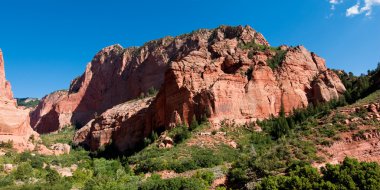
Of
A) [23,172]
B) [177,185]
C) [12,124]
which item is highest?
[12,124]

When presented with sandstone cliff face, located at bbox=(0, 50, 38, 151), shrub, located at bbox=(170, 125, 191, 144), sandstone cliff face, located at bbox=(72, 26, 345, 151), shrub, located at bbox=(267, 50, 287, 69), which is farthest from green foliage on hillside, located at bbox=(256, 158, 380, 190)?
sandstone cliff face, located at bbox=(0, 50, 38, 151)

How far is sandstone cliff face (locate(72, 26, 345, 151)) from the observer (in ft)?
221

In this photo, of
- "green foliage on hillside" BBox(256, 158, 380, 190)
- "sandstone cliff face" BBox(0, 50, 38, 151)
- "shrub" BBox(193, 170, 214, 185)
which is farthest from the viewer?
"sandstone cliff face" BBox(0, 50, 38, 151)

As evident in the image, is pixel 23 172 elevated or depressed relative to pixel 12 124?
depressed

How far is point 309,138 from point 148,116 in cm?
4282

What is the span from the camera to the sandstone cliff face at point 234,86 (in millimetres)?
67250

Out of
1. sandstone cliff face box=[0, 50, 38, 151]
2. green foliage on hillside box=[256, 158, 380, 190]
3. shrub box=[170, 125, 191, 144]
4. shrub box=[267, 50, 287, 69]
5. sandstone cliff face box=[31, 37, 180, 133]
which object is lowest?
green foliage on hillside box=[256, 158, 380, 190]

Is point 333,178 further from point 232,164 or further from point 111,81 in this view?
point 111,81

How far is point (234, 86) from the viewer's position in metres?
69.1

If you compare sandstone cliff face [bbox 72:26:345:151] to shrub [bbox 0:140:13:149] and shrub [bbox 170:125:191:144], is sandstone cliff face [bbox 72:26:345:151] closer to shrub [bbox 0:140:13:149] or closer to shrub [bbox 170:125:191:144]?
shrub [bbox 170:125:191:144]

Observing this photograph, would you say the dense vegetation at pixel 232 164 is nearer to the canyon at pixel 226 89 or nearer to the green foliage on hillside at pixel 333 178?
the green foliage on hillside at pixel 333 178

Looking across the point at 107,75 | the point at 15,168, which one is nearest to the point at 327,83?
the point at 15,168

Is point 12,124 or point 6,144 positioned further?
point 12,124

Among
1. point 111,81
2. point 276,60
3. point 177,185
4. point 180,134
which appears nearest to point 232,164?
point 177,185
